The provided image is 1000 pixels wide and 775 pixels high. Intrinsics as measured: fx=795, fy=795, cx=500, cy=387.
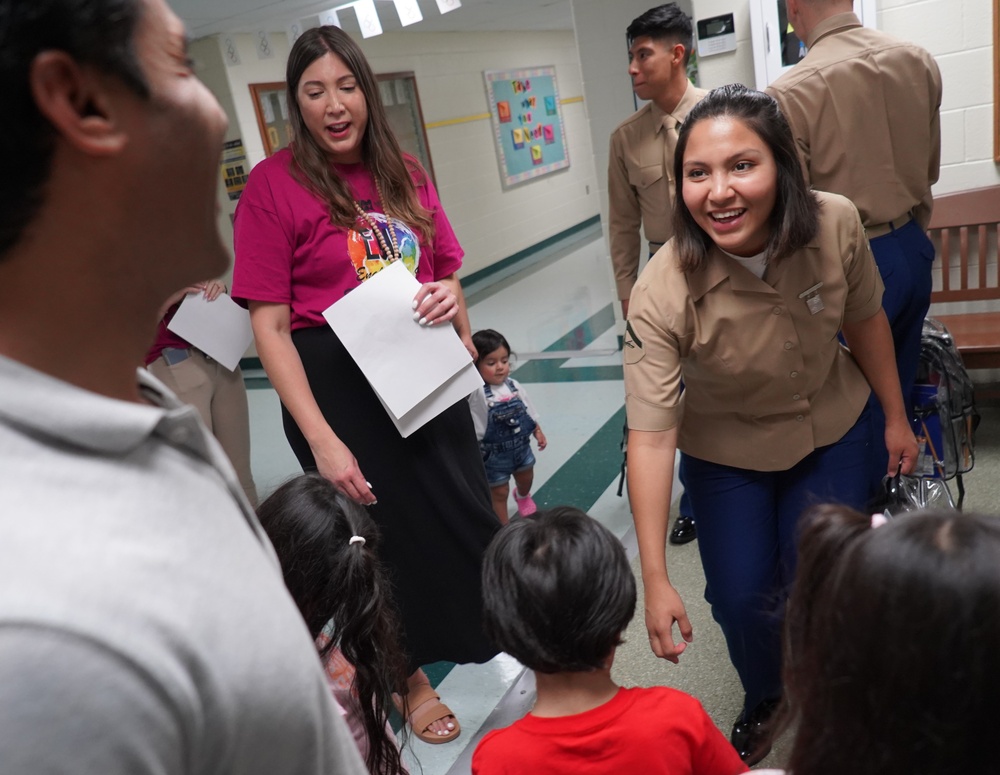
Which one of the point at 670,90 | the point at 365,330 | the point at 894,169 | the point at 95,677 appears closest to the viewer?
the point at 95,677

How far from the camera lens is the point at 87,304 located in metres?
0.47

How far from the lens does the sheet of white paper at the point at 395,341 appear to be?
169 centimetres

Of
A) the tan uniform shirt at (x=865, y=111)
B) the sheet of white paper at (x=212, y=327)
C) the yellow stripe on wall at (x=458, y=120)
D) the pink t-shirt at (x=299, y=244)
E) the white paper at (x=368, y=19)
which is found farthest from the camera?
the yellow stripe on wall at (x=458, y=120)

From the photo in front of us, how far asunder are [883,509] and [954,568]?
120 centimetres

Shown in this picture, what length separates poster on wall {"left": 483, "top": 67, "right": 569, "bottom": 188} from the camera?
968 cm

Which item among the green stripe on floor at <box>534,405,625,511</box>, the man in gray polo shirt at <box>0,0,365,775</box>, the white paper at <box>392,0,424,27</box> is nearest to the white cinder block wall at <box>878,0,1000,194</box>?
the green stripe on floor at <box>534,405,625,511</box>

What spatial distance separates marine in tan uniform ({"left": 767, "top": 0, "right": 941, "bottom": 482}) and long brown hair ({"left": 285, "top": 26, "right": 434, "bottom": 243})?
119 centimetres

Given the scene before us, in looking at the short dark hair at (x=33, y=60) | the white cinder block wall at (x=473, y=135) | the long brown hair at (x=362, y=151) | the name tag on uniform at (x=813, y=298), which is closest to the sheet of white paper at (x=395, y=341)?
the long brown hair at (x=362, y=151)

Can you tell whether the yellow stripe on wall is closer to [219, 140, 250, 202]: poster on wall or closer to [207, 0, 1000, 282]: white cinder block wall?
[207, 0, 1000, 282]: white cinder block wall

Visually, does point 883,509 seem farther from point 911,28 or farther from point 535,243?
point 535,243

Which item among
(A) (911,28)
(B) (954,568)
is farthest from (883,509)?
(A) (911,28)

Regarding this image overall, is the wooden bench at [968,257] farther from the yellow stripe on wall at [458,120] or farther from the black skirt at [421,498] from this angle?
the yellow stripe on wall at [458,120]

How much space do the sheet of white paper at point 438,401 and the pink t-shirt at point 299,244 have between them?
0.90 feet

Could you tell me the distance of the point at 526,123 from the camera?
1034 centimetres
